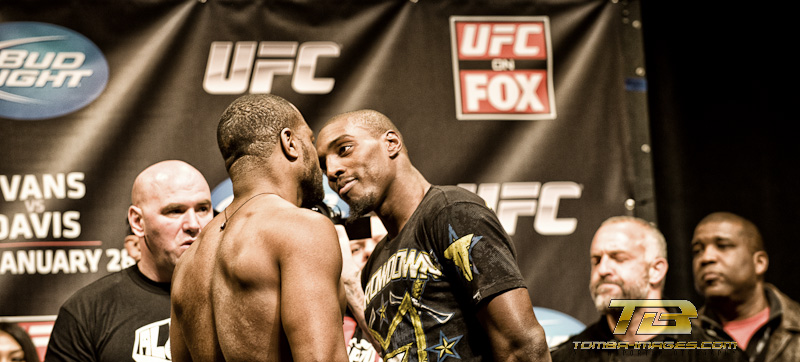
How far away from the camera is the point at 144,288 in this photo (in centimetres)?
331

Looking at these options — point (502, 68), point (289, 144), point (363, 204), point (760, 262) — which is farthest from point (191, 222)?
point (760, 262)

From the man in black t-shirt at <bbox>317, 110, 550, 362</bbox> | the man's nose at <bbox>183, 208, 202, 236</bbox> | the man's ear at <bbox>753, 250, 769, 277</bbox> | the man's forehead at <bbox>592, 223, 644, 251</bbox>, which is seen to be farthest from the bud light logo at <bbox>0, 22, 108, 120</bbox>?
the man's ear at <bbox>753, 250, 769, 277</bbox>

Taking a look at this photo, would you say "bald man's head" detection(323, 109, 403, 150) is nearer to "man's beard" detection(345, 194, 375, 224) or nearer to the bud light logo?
"man's beard" detection(345, 194, 375, 224)

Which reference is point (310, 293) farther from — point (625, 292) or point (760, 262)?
point (760, 262)

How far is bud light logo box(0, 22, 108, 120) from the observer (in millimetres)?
3578

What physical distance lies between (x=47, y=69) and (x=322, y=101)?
1.22m

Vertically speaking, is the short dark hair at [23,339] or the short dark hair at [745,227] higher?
the short dark hair at [745,227]

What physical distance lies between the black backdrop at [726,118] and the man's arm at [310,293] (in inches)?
100

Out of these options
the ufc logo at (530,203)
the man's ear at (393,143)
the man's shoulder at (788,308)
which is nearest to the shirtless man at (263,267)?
the man's ear at (393,143)

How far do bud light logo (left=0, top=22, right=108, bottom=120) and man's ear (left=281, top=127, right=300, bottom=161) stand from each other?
1.70 m

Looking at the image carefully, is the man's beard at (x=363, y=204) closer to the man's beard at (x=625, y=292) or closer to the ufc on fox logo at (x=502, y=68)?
the ufc on fox logo at (x=502, y=68)

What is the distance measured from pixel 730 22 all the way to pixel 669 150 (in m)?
0.76

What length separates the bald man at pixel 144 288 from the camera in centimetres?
317

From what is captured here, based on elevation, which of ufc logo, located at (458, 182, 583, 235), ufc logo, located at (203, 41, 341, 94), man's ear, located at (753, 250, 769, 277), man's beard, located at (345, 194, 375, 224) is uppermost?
ufc logo, located at (203, 41, 341, 94)
